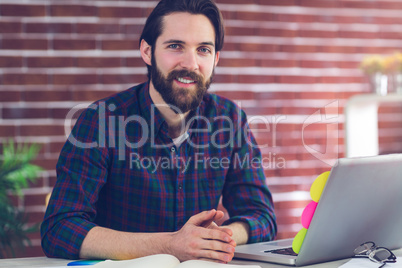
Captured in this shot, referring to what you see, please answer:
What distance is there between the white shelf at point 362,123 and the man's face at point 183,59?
4.20 ft

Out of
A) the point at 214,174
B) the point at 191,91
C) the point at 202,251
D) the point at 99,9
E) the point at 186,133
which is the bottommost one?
the point at 202,251

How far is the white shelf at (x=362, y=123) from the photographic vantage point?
2781 mm

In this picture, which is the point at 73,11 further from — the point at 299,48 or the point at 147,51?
the point at 299,48

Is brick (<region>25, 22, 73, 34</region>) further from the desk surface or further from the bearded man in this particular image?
the desk surface

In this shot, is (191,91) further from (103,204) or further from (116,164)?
(103,204)

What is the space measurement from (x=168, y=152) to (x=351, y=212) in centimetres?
79

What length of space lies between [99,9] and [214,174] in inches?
52.7

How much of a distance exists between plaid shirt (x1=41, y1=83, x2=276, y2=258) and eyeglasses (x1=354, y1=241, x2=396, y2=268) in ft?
1.37

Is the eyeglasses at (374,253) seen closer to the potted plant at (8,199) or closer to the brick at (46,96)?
the potted plant at (8,199)

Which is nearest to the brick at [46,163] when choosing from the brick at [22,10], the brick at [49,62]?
the brick at [49,62]

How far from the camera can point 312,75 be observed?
3.06 metres

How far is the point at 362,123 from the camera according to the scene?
2836mm

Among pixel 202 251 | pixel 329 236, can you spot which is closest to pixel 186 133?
pixel 202 251

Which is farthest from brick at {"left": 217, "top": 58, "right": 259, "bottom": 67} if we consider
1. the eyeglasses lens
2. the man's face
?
the eyeglasses lens
